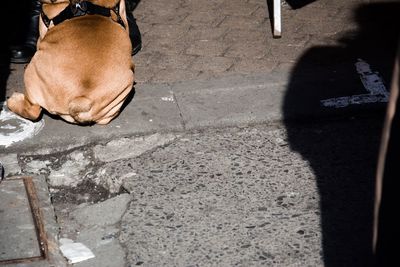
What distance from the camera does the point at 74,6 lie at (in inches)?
184

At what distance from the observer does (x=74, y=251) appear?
12.3 feet

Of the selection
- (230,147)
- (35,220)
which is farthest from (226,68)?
(35,220)

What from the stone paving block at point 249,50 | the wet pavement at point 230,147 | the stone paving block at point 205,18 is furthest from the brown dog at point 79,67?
the stone paving block at point 205,18

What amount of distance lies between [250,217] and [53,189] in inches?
43.2

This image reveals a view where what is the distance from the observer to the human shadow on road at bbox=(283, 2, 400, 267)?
3.80m

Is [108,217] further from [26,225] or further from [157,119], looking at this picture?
[157,119]

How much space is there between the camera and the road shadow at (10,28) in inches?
207

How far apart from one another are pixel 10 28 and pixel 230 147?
86.6 inches

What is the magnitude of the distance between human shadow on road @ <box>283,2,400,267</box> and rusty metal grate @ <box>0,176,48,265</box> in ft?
4.41

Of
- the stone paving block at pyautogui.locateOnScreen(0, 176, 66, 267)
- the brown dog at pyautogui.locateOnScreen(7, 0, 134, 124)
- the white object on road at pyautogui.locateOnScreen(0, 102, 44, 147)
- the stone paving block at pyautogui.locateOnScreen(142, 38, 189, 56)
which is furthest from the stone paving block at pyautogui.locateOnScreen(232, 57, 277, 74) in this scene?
the stone paving block at pyautogui.locateOnScreen(0, 176, 66, 267)

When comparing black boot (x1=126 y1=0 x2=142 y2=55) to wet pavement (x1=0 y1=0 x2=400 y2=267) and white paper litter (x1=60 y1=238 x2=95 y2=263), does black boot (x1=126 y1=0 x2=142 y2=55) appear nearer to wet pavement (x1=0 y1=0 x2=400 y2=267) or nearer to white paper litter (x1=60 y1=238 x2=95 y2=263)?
wet pavement (x1=0 y1=0 x2=400 y2=267)

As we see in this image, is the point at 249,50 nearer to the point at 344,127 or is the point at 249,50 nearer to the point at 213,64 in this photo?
the point at 213,64

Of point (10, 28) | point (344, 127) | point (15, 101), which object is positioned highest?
point (15, 101)

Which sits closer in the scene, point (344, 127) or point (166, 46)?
point (344, 127)
